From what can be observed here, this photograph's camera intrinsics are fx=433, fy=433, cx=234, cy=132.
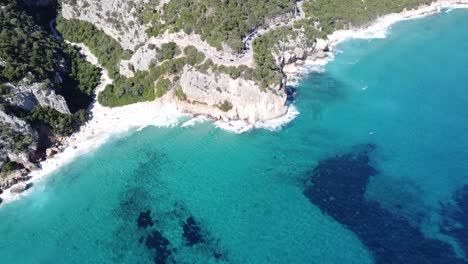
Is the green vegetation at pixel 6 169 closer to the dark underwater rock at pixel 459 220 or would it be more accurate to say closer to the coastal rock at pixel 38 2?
the coastal rock at pixel 38 2

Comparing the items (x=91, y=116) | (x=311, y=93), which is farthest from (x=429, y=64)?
(x=91, y=116)

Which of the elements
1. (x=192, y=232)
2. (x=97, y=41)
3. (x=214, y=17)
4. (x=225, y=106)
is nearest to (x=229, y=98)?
(x=225, y=106)

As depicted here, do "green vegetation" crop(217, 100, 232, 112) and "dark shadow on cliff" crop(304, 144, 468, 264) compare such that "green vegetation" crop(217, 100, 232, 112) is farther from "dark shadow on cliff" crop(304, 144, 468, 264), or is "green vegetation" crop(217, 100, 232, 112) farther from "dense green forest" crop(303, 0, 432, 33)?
"dense green forest" crop(303, 0, 432, 33)

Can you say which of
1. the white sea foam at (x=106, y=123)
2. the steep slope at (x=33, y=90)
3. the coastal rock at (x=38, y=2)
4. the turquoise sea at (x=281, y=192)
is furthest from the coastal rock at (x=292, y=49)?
the coastal rock at (x=38, y=2)

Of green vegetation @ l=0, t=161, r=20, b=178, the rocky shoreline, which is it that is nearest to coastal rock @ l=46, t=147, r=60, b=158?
the rocky shoreline

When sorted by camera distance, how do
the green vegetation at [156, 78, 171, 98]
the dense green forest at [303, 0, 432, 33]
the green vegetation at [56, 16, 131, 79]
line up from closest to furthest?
the green vegetation at [156, 78, 171, 98]
the green vegetation at [56, 16, 131, 79]
the dense green forest at [303, 0, 432, 33]
